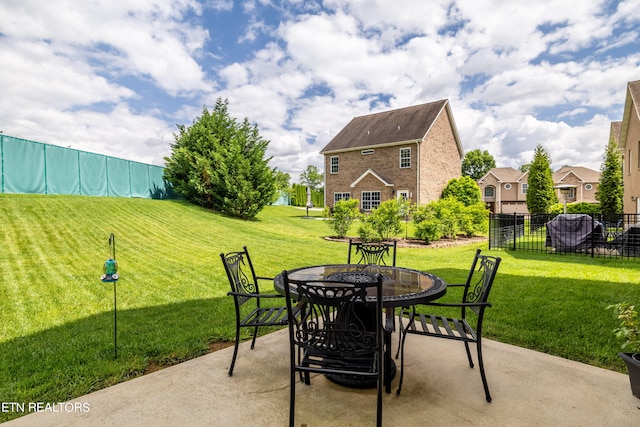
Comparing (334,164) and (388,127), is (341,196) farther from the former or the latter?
(388,127)

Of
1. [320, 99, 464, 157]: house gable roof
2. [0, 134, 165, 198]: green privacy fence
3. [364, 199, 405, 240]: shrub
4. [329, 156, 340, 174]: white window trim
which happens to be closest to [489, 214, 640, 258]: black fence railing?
[364, 199, 405, 240]: shrub

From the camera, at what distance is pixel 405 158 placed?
2192 centimetres

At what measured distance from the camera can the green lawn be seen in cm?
296

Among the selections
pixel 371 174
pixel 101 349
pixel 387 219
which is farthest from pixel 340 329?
pixel 371 174

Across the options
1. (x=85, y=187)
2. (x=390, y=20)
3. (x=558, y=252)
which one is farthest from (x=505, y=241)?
(x=85, y=187)

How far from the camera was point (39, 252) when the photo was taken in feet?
23.2

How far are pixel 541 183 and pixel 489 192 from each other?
63.5 feet

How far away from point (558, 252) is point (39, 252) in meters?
13.2

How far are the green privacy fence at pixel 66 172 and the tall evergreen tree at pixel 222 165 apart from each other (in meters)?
1.81

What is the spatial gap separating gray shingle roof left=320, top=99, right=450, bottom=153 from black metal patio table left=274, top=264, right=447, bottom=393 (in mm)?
19579

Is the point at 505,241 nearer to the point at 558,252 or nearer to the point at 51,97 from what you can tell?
the point at 558,252

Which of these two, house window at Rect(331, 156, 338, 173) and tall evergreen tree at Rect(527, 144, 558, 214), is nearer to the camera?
tall evergreen tree at Rect(527, 144, 558, 214)

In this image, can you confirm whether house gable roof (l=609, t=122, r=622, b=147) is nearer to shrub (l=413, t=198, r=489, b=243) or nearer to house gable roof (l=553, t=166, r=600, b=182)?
house gable roof (l=553, t=166, r=600, b=182)

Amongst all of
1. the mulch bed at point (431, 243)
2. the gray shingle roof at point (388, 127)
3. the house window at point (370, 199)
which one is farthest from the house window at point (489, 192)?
the mulch bed at point (431, 243)
